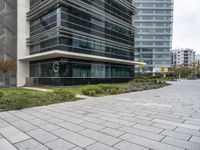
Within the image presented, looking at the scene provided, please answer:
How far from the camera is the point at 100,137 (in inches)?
188

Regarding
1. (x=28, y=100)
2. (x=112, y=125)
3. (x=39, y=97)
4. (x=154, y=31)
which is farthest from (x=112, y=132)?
(x=154, y=31)

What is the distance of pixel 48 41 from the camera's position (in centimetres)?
2478

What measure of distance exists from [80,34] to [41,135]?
71.7ft

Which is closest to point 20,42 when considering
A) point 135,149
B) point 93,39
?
point 93,39

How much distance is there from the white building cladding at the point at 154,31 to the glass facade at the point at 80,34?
171ft

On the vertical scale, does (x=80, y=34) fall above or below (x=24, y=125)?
above

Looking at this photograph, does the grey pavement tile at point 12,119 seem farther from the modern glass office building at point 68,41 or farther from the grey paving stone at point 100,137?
the modern glass office building at point 68,41

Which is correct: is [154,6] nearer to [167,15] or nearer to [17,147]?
[167,15]

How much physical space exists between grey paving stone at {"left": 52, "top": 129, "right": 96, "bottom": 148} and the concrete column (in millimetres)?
25386

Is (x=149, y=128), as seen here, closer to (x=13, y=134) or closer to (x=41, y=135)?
(x=41, y=135)

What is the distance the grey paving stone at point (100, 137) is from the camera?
4.49m

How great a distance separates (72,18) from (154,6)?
241 feet

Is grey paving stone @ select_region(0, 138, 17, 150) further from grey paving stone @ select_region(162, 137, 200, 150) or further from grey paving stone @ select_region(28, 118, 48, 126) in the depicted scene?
grey paving stone @ select_region(162, 137, 200, 150)

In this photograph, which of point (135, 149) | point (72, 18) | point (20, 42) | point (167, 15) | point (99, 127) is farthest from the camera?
point (167, 15)
